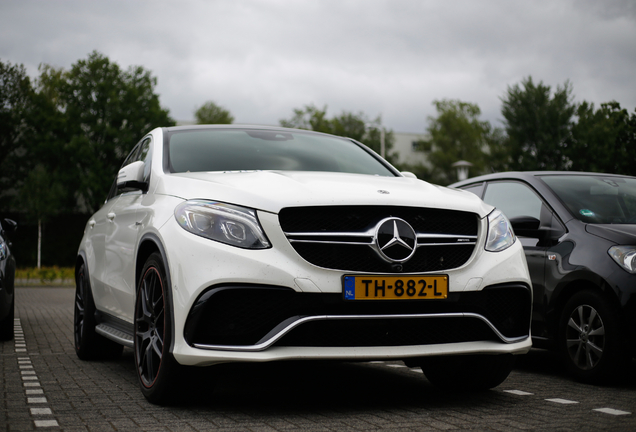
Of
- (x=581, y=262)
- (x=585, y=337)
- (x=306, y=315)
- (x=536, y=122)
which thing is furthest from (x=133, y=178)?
(x=536, y=122)

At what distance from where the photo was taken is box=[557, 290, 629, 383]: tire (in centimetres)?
516

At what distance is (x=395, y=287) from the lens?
390cm

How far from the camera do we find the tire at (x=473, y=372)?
4.73 metres

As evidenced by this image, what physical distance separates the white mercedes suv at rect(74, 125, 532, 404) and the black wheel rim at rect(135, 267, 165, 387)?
11 millimetres

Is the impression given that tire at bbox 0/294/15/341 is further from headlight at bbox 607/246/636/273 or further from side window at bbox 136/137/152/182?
headlight at bbox 607/246/636/273

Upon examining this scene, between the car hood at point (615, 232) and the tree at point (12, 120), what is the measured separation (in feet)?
138

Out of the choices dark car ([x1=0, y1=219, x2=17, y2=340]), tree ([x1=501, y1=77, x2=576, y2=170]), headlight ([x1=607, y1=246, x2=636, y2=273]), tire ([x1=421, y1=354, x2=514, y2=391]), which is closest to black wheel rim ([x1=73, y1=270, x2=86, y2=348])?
dark car ([x1=0, y1=219, x2=17, y2=340])

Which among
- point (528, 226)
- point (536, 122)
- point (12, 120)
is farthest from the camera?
point (536, 122)

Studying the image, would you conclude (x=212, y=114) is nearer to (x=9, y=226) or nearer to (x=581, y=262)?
(x=9, y=226)

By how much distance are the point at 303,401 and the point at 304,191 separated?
4.40 feet

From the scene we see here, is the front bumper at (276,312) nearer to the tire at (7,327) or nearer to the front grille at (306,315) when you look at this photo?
the front grille at (306,315)

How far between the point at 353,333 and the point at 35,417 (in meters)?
1.76

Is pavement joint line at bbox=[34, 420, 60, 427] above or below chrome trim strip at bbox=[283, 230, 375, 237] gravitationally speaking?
below

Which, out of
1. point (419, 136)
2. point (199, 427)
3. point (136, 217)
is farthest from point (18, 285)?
point (419, 136)
